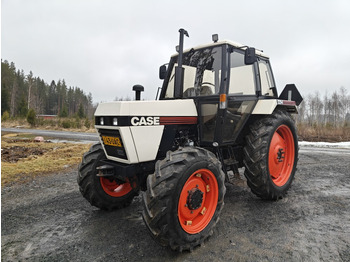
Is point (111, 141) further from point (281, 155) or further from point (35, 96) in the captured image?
point (35, 96)

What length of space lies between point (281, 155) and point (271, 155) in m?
0.28

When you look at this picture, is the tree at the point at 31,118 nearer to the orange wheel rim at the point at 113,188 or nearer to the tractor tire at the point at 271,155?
the orange wheel rim at the point at 113,188

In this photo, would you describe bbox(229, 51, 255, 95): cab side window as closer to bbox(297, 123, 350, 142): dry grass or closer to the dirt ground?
the dirt ground

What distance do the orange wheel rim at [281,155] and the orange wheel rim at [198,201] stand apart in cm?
163

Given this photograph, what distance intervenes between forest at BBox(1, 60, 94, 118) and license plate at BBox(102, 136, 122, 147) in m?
47.6

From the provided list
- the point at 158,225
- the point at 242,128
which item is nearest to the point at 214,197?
the point at 158,225

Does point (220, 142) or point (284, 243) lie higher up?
point (220, 142)

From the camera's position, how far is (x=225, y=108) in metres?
3.43

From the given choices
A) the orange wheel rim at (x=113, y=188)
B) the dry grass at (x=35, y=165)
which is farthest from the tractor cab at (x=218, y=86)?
the dry grass at (x=35, y=165)

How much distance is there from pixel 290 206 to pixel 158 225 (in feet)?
8.15

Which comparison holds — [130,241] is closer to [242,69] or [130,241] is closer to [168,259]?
[168,259]

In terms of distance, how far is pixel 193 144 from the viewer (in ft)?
11.7

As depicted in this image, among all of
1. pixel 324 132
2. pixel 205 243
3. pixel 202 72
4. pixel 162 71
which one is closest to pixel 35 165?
pixel 162 71

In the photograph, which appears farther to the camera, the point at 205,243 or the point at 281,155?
the point at 281,155
